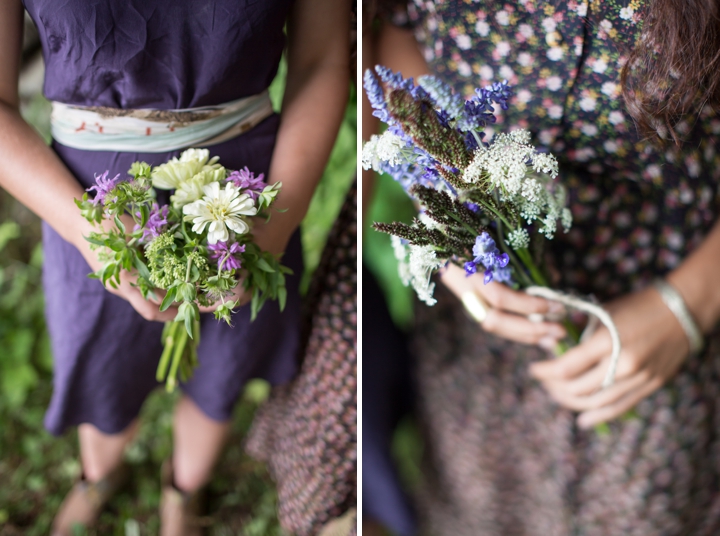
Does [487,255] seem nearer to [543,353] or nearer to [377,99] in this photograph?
[377,99]

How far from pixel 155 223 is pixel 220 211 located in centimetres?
9

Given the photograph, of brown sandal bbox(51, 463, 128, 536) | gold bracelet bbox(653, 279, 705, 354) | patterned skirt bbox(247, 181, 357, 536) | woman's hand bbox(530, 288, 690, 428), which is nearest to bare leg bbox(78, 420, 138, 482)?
brown sandal bbox(51, 463, 128, 536)

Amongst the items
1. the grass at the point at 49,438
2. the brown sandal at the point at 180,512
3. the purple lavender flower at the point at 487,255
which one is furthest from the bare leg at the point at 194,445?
the purple lavender flower at the point at 487,255

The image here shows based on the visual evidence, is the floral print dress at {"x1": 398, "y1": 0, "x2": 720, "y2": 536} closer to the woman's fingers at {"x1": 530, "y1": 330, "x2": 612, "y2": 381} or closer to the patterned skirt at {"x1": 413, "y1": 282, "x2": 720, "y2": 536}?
the patterned skirt at {"x1": 413, "y1": 282, "x2": 720, "y2": 536}

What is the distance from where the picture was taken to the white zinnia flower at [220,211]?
0.60 m

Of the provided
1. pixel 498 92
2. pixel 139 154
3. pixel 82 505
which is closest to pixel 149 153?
pixel 139 154

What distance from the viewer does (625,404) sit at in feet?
2.85

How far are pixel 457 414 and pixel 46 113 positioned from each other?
45.8 inches

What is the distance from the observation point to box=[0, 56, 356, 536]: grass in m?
1.19

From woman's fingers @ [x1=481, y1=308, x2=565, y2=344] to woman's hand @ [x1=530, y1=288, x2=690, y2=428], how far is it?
0.06 metres

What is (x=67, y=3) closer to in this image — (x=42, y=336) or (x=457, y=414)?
(x=457, y=414)

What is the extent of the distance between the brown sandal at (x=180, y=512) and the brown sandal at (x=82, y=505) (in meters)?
0.14

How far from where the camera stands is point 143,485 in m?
1.35

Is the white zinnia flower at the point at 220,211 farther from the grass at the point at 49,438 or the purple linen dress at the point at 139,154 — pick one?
the grass at the point at 49,438
